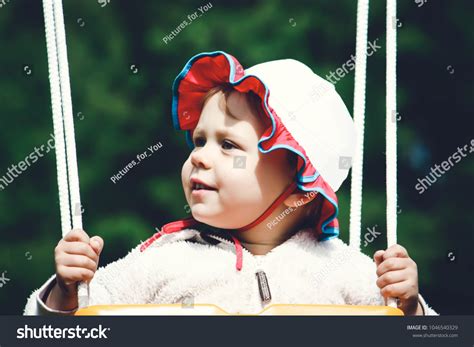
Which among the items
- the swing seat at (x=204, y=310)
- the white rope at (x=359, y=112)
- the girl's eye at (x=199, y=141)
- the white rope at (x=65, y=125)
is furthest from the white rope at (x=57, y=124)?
the white rope at (x=359, y=112)

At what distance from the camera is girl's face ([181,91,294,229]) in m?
1.35

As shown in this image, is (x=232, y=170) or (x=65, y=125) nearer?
(x=65, y=125)

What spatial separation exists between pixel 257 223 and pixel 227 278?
0.11 metres

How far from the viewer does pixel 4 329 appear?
1.30 metres

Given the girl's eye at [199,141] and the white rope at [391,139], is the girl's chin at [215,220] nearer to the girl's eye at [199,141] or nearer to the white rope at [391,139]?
the girl's eye at [199,141]

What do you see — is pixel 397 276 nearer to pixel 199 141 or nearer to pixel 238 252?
pixel 238 252

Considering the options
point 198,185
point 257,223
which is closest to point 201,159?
point 198,185

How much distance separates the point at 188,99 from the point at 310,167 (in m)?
0.25

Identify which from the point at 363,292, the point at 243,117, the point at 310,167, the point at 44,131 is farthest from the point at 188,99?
the point at 44,131

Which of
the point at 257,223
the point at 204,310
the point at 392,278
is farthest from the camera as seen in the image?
the point at 257,223

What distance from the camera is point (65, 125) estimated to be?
1.23 m

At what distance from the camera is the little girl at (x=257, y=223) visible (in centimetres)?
134

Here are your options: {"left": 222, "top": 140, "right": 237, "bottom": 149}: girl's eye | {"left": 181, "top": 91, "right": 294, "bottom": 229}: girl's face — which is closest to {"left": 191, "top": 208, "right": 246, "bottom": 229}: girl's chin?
{"left": 181, "top": 91, "right": 294, "bottom": 229}: girl's face

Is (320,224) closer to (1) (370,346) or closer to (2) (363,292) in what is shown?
(2) (363,292)
